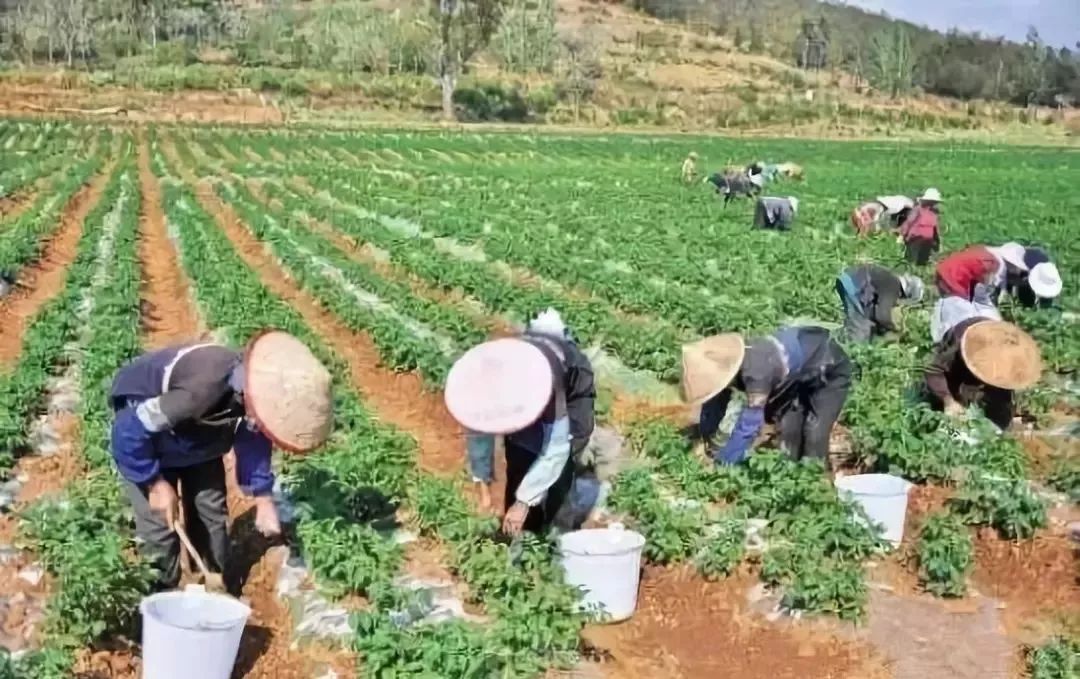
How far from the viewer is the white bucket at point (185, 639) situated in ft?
15.3

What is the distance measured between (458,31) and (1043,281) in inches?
2259

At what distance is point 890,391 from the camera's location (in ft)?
31.1

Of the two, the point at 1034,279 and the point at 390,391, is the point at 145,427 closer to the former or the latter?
the point at 390,391

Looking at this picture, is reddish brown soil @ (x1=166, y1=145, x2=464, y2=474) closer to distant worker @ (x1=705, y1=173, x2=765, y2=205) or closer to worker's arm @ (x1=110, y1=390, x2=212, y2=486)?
worker's arm @ (x1=110, y1=390, x2=212, y2=486)

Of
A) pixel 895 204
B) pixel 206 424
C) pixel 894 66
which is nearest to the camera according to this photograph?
pixel 206 424

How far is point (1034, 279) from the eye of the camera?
11156mm

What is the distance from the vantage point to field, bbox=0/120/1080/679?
551cm

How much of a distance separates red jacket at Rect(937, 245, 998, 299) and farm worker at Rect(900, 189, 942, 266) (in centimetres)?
621

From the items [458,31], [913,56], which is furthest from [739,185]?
[913,56]

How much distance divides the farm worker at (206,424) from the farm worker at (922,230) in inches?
455

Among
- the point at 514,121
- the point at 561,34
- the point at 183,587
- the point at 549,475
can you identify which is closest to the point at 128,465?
the point at 183,587

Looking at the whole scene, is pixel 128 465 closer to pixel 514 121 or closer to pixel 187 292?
pixel 187 292

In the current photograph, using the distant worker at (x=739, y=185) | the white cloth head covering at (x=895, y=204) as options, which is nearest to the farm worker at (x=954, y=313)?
the white cloth head covering at (x=895, y=204)

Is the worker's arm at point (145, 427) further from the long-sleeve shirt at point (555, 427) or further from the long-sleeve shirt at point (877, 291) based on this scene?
the long-sleeve shirt at point (877, 291)
